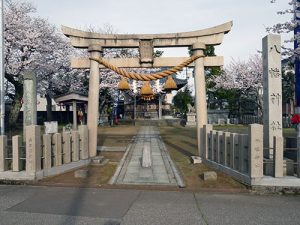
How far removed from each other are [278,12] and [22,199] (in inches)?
432

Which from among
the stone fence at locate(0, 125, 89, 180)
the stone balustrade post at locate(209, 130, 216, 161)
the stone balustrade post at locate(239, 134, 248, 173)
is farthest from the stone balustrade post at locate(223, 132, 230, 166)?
the stone fence at locate(0, 125, 89, 180)

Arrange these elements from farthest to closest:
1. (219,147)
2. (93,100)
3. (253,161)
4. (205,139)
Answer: (93,100)
(205,139)
(219,147)
(253,161)

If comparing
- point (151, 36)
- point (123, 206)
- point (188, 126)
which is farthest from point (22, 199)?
point (188, 126)

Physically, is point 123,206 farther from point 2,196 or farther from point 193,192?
point 2,196

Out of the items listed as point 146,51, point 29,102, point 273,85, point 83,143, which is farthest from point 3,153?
point 273,85

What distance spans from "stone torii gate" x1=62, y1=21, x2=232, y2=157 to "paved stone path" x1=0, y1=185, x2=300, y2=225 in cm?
475

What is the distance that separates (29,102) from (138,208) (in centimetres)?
886

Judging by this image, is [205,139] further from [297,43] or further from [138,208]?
[138,208]

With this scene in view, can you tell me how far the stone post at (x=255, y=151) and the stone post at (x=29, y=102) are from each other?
30.2 ft

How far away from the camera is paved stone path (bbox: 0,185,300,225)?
543 cm

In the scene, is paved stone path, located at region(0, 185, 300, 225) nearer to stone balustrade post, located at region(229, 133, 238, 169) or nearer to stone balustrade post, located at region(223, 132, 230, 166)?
stone balustrade post, located at region(229, 133, 238, 169)

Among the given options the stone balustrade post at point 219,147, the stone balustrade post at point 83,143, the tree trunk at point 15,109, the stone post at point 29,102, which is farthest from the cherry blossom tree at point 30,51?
the stone balustrade post at point 219,147

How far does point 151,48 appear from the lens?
11.8 metres

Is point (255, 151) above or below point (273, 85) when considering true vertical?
below
